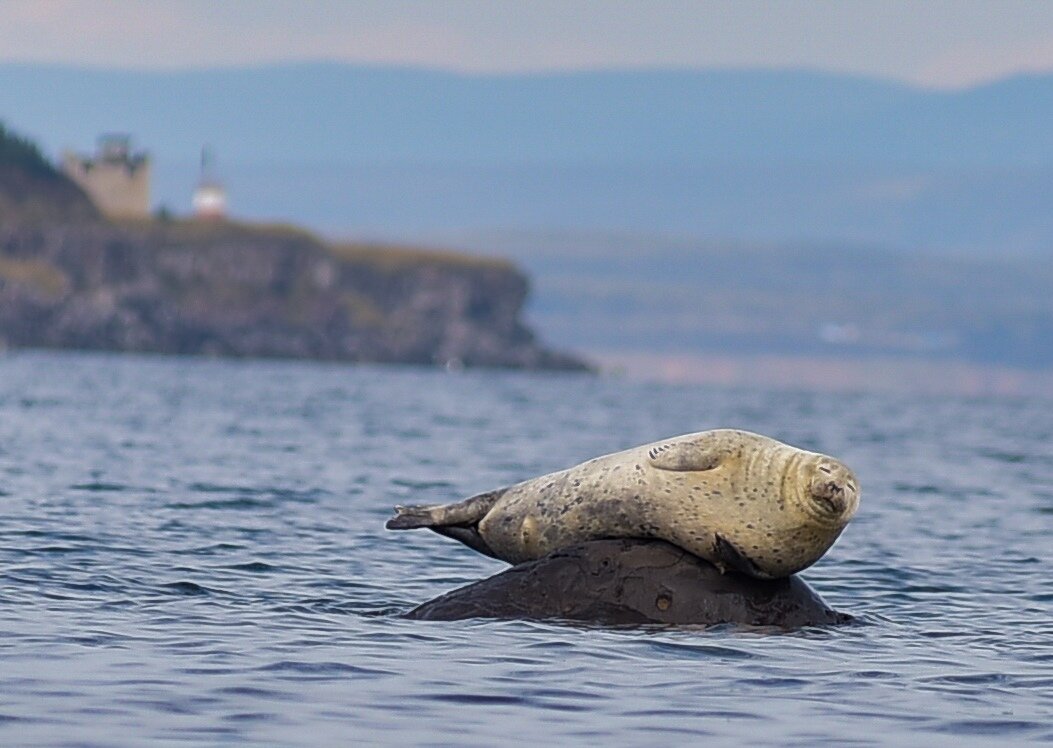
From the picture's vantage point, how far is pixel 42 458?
3781 cm

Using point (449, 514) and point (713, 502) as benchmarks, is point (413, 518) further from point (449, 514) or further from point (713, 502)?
point (713, 502)

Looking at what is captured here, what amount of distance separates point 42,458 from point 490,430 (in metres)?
28.0

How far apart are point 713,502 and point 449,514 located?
227cm

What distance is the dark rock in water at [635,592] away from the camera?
16672 mm

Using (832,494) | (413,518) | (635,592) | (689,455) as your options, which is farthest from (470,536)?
(832,494)

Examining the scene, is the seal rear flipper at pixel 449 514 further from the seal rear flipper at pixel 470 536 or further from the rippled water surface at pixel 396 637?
the rippled water surface at pixel 396 637

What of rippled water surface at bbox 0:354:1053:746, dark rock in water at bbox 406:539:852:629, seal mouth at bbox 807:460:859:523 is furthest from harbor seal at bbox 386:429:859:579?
rippled water surface at bbox 0:354:1053:746

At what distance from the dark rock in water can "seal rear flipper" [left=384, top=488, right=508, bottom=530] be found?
36.2 inches

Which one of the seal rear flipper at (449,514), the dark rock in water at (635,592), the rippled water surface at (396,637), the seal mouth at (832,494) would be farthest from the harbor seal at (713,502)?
the rippled water surface at (396,637)

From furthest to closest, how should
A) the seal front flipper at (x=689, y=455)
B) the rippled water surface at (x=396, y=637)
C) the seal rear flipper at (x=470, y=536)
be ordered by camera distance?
the seal rear flipper at (x=470, y=536), the seal front flipper at (x=689, y=455), the rippled water surface at (x=396, y=637)

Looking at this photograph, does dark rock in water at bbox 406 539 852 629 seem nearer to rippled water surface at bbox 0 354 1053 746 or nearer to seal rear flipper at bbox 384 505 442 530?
rippled water surface at bbox 0 354 1053 746

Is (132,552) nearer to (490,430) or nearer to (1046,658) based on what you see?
(1046,658)

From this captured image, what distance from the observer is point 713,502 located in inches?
653

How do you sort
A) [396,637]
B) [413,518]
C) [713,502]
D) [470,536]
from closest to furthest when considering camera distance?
[396,637] → [713,502] → [413,518] → [470,536]
